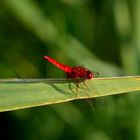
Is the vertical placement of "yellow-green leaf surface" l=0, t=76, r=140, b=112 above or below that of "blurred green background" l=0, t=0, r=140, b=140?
below

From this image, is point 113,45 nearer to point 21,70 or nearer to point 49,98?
point 21,70

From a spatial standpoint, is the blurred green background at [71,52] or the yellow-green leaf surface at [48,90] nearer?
the yellow-green leaf surface at [48,90]

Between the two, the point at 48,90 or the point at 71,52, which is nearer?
the point at 48,90

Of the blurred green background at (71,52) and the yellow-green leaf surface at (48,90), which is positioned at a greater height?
the blurred green background at (71,52)

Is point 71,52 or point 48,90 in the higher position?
point 71,52
